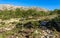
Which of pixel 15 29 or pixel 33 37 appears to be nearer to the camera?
pixel 33 37

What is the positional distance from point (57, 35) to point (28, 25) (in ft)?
6.93

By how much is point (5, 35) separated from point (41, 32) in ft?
6.63

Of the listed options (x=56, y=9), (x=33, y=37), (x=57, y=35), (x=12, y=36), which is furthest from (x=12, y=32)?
(x=56, y=9)

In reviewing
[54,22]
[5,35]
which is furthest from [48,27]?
[5,35]

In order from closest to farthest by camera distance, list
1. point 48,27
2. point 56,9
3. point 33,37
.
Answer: point 33,37, point 48,27, point 56,9

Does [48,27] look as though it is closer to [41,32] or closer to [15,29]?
[41,32]

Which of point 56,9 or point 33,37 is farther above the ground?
point 56,9

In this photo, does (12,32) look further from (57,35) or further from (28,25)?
(57,35)

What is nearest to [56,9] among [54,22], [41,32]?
→ [54,22]

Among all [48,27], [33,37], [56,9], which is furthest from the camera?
[56,9]

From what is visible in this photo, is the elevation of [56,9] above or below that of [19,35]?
above

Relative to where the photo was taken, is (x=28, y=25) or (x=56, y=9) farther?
(x=56, y=9)

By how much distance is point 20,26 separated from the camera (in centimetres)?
1374

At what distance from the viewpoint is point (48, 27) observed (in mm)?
13109
